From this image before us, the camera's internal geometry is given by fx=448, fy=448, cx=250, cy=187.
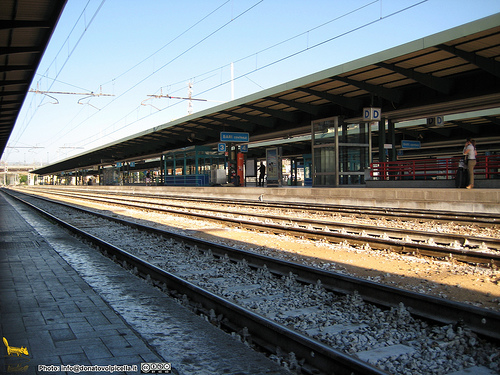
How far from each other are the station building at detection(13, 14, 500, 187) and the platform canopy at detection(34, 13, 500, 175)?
0.04 meters

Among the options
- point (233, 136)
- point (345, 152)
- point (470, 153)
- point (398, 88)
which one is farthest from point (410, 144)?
point (470, 153)

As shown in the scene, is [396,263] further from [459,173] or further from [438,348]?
[459,173]

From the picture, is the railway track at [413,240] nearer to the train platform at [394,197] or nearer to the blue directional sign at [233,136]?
the train platform at [394,197]

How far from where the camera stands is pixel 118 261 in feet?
26.4

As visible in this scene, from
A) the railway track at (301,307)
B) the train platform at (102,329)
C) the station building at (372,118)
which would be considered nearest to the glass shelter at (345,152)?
the station building at (372,118)

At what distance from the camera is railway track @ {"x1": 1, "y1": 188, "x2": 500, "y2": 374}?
348 centimetres

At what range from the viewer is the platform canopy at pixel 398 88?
45.6 feet

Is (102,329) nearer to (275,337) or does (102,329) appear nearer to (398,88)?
(275,337)

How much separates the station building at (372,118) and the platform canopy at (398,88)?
0.04m

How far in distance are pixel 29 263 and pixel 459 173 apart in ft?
47.6

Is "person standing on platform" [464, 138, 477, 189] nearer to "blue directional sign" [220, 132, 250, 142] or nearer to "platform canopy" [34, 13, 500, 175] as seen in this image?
"platform canopy" [34, 13, 500, 175]

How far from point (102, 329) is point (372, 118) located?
691 inches

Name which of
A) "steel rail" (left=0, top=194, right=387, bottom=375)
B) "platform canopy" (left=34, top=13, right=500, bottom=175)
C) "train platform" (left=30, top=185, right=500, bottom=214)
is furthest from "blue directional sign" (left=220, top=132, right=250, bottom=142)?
"steel rail" (left=0, top=194, right=387, bottom=375)

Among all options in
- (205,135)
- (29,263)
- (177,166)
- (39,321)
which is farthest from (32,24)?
(177,166)
